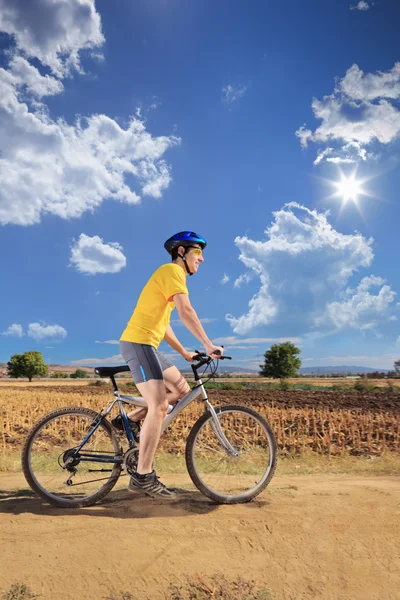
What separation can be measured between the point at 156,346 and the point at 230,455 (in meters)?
1.63

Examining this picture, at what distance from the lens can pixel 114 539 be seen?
4129mm

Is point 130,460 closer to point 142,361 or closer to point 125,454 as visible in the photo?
point 125,454

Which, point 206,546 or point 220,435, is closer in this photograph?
point 206,546

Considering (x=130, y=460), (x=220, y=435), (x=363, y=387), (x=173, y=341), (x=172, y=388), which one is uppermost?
(x=173, y=341)

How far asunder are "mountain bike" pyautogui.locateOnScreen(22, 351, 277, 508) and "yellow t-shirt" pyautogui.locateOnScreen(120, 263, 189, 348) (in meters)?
0.46

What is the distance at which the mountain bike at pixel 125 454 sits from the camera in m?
5.23

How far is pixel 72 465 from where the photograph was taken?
5406 mm

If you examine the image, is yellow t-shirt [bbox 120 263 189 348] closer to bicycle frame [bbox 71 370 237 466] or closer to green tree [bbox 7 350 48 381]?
bicycle frame [bbox 71 370 237 466]

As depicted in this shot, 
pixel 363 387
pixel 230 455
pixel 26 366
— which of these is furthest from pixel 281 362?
pixel 230 455

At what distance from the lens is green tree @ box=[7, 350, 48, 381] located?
353 ft

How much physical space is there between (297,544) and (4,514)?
299cm

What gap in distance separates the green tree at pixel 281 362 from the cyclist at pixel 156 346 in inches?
3741

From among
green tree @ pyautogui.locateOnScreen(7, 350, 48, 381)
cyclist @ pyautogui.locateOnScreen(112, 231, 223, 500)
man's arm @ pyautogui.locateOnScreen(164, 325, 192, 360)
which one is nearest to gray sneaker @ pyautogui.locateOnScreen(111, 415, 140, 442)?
cyclist @ pyautogui.locateOnScreen(112, 231, 223, 500)

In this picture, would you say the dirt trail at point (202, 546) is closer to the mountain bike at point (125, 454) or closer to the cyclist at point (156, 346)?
the mountain bike at point (125, 454)
